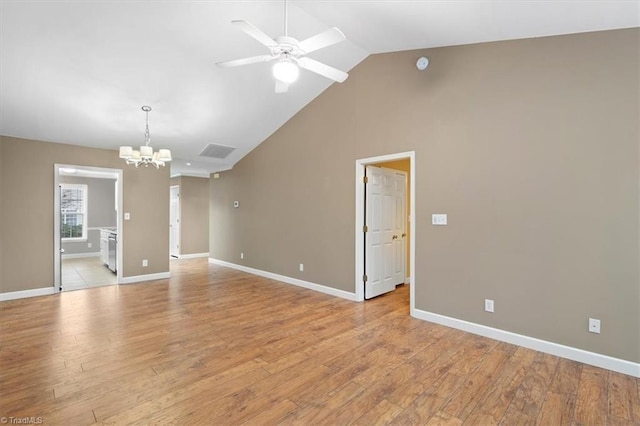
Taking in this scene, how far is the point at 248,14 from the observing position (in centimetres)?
325

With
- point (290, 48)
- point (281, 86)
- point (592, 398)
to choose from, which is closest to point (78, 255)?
point (281, 86)

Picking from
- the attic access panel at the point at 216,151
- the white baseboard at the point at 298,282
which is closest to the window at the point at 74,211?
the white baseboard at the point at 298,282

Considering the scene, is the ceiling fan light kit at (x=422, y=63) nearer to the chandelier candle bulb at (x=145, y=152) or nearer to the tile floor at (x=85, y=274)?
the chandelier candle bulb at (x=145, y=152)

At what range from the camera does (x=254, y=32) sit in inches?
81.0

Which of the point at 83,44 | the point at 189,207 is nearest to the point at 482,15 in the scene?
the point at 83,44

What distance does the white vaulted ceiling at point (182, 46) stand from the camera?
2.73 m

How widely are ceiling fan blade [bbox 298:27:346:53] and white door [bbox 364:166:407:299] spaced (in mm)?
2600

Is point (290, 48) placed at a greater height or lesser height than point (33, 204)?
greater

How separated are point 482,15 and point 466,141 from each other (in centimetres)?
122

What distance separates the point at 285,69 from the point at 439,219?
2.49 m

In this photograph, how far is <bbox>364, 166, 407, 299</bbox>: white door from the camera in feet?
15.2

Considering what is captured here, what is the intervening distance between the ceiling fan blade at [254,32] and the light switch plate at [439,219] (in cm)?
262

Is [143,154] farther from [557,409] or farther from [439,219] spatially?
[557,409]

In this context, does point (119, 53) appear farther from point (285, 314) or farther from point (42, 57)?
point (285, 314)
